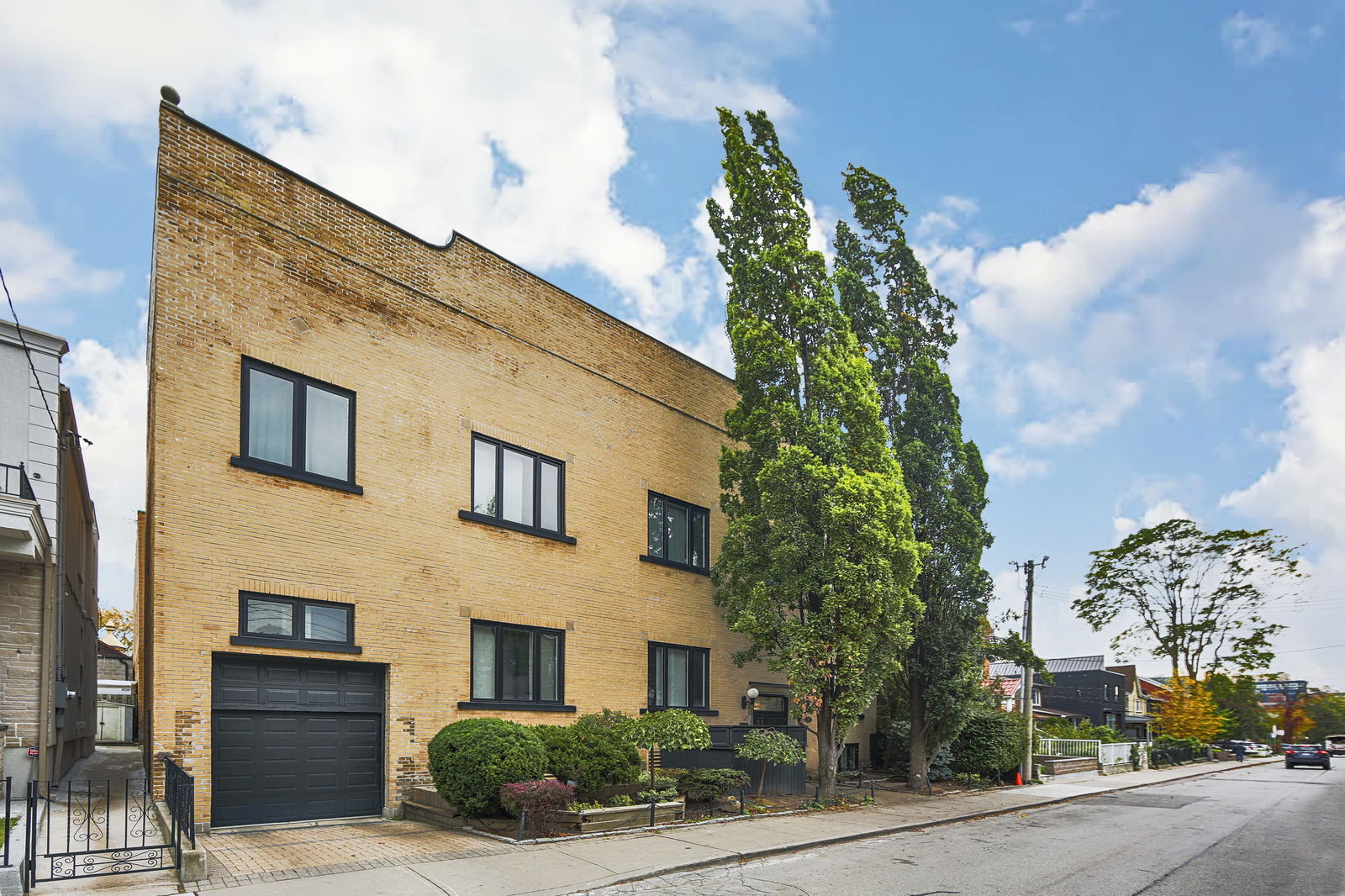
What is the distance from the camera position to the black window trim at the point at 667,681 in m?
20.9

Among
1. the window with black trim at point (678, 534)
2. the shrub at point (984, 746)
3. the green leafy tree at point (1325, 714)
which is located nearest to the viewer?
the window with black trim at point (678, 534)

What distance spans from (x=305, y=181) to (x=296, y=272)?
1.59 metres

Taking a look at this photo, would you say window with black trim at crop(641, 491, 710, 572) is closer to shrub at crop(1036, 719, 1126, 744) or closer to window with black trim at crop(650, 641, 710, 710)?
window with black trim at crop(650, 641, 710, 710)

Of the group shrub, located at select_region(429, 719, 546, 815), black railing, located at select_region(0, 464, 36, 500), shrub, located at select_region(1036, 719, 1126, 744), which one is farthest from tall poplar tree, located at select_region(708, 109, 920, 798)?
shrub, located at select_region(1036, 719, 1126, 744)

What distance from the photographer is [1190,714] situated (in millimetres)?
54062

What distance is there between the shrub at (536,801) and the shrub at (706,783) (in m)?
4.10

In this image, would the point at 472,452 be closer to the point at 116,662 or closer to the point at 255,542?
the point at 255,542

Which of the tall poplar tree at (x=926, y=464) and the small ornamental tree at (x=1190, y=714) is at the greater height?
the tall poplar tree at (x=926, y=464)

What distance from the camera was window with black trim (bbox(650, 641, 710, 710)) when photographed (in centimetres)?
2127

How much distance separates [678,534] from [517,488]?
5.35 metres

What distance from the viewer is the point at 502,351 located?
60.8 feet

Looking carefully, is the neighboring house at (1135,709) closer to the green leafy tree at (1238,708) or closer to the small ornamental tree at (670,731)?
the green leafy tree at (1238,708)

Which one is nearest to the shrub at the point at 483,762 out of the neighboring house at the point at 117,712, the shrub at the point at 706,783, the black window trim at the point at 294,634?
the black window trim at the point at 294,634

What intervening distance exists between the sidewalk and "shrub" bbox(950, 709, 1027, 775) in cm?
664
